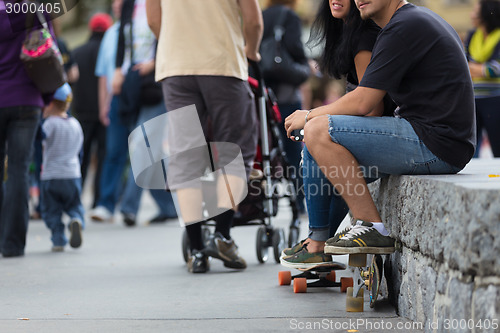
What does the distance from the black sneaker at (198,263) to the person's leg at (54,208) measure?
179 cm

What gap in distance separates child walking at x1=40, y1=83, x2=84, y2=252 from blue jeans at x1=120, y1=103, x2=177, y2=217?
1.64 meters

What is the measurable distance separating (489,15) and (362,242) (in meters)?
4.62

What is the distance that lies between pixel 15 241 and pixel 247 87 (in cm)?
211

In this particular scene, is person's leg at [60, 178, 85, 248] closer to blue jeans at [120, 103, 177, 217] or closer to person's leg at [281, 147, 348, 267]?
blue jeans at [120, 103, 177, 217]

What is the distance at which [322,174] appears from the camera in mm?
4418

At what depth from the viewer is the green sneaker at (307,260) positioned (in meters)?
4.54

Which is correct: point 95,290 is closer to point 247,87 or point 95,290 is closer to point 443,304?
point 247,87

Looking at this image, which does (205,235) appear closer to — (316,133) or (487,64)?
(316,133)

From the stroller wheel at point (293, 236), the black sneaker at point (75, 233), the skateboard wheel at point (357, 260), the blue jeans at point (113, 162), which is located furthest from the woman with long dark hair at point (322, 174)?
the blue jeans at point (113, 162)

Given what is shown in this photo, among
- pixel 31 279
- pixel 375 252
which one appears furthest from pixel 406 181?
pixel 31 279

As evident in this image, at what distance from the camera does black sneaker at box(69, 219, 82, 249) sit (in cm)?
695

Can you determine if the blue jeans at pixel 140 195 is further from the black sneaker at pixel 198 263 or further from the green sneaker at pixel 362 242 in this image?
the green sneaker at pixel 362 242

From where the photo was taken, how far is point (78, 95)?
11391 millimetres

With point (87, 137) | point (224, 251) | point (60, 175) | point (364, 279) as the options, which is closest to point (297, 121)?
point (364, 279)
